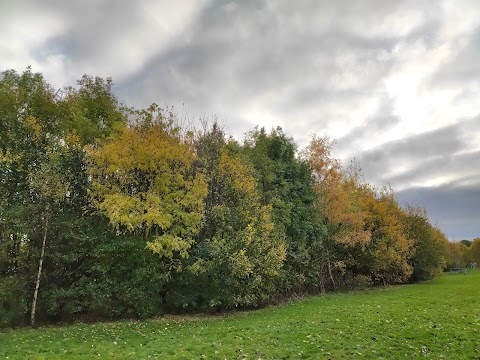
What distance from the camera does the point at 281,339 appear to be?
41.6ft

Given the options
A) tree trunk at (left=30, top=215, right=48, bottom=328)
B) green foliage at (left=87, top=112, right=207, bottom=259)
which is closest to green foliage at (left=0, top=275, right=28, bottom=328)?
tree trunk at (left=30, top=215, right=48, bottom=328)

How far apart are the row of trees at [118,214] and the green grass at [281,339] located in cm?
310

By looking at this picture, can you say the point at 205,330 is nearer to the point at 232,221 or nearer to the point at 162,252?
the point at 162,252

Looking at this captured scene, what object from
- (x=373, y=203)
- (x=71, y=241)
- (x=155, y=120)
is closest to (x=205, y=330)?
(x=71, y=241)

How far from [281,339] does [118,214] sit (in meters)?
10.8

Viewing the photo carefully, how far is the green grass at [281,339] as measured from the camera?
10.8 m

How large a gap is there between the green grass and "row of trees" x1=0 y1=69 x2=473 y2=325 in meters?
3.10

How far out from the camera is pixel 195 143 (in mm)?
26062

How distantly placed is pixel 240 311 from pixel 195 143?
Result: 1295 cm

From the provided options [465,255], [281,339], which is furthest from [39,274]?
[465,255]

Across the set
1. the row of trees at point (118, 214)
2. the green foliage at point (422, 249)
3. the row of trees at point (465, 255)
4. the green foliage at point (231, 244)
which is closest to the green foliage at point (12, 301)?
the row of trees at point (118, 214)

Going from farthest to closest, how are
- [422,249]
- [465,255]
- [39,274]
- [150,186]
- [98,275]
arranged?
[465,255], [422,249], [150,186], [98,275], [39,274]

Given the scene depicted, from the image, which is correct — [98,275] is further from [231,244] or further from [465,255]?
[465,255]

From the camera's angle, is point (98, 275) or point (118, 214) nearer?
point (118, 214)
